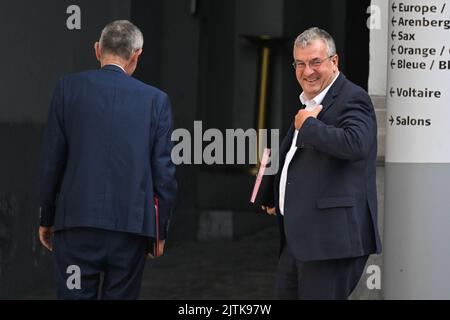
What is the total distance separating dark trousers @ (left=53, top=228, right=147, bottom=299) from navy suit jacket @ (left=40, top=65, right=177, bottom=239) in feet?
0.20

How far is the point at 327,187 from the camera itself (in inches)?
146

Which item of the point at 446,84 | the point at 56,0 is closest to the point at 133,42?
the point at 446,84

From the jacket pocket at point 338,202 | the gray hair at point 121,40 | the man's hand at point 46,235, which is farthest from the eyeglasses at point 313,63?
the man's hand at point 46,235

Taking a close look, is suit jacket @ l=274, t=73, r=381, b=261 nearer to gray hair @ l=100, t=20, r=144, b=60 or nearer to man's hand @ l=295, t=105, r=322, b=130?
man's hand @ l=295, t=105, r=322, b=130

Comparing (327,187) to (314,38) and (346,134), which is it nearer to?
(346,134)

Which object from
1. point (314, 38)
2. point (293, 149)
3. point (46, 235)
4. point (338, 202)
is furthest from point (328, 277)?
point (46, 235)

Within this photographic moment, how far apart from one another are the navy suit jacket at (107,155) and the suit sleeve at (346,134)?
661mm

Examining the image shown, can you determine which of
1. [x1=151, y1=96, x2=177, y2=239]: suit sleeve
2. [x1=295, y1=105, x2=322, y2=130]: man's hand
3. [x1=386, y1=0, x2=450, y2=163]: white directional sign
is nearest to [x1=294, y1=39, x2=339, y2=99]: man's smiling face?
[x1=295, y1=105, x2=322, y2=130]: man's hand

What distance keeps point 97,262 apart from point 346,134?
118 centimetres

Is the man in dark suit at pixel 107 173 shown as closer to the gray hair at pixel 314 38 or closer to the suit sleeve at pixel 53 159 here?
the suit sleeve at pixel 53 159

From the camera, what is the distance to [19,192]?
6902 mm

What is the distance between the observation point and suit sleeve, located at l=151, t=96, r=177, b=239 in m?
3.96

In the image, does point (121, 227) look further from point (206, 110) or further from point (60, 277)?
point (206, 110)

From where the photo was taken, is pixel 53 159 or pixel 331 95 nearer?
pixel 331 95
